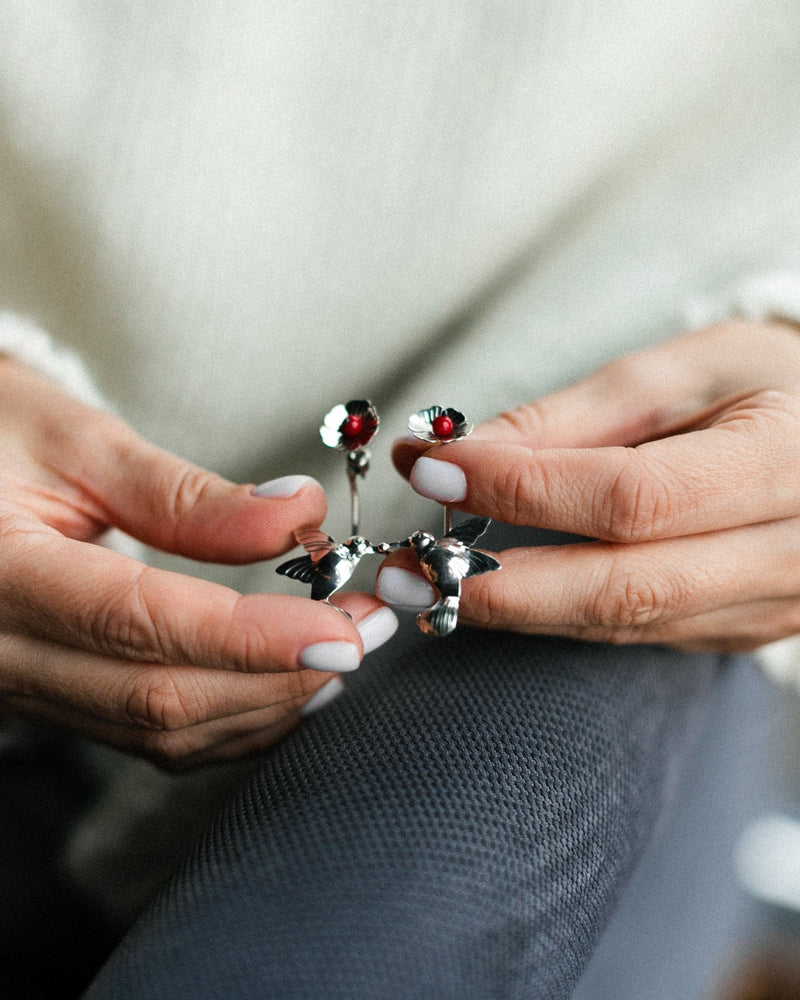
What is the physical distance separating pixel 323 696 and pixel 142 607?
15 centimetres

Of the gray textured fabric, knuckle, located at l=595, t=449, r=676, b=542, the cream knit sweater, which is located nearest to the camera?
the gray textured fabric

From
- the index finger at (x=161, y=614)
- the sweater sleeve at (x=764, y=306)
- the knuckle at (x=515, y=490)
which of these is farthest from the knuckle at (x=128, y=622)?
the sweater sleeve at (x=764, y=306)

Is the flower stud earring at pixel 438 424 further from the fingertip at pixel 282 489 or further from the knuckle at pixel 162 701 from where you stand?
the knuckle at pixel 162 701

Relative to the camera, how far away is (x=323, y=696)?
0.57m

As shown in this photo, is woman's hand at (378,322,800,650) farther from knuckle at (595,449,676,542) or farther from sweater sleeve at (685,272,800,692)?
sweater sleeve at (685,272,800,692)

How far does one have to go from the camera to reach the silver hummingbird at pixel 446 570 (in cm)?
49

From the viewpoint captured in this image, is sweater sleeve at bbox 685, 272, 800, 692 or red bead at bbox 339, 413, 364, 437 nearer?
red bead at bbox 339, 413, 364, 437

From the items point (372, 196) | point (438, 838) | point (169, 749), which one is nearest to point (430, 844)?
point (438, 838)

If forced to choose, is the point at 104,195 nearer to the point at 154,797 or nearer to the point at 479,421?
the point at 479,421

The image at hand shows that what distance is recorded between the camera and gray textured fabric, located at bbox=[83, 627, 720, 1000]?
1.26 feet

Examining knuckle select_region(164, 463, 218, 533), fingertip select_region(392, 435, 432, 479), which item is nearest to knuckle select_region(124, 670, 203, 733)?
knuckle select_region(164, 463, 218, 533)

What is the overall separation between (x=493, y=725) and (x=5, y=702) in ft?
1.21

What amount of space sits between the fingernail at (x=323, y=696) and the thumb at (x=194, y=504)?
97mm

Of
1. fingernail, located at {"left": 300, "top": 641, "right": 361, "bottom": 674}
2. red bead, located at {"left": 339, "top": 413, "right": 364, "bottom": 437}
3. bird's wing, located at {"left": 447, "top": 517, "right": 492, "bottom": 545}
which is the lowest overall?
fingernail, located at {"left": 300, "top": 641, "right": 361, "bottom": 674}
